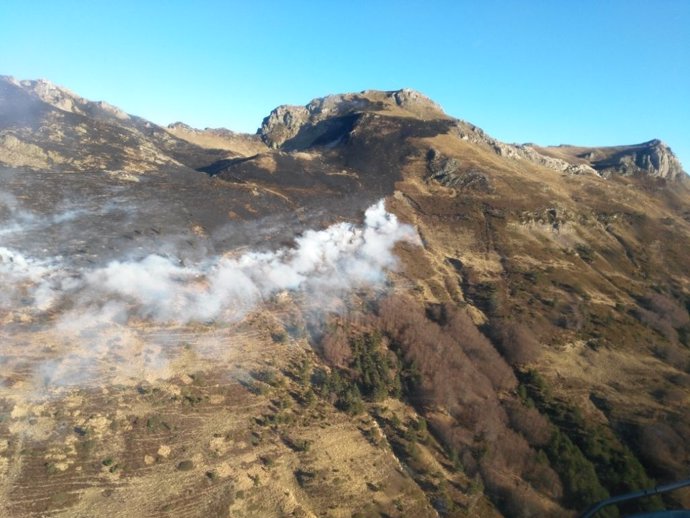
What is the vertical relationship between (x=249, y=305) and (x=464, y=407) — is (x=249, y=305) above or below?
above

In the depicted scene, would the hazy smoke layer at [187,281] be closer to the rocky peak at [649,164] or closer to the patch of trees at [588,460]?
the patch of trees at [588,460]

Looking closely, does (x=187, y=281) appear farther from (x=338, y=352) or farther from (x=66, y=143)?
(x=66, y=143)

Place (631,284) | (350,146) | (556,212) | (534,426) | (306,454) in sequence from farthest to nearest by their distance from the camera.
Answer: (350,146) < (556,212) < (631,284) < (534,426) < (306,454)

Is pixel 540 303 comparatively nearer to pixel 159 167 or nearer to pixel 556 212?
pixel 556 212

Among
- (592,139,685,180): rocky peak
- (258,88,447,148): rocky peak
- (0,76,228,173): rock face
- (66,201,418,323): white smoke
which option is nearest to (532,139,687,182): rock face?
(592,139,685,180): rocky peak

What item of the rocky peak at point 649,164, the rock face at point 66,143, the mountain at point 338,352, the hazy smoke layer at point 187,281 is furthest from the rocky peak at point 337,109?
the hazy smoke layer at point 187,281

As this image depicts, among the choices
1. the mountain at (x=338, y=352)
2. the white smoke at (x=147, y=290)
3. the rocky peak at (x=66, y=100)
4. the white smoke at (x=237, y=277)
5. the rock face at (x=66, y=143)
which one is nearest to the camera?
the mountain at (x=338, y=352)

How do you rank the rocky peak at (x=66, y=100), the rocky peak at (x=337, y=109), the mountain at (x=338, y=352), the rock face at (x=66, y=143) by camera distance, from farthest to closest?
the rocky peak at (x=337, y=109) < the rocky peak at (x=66, y=100) < the rock face at (x=66, y=143) < the mountain at (x=338, y=352)

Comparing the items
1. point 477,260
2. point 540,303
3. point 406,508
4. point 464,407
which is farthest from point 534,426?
point 477,260

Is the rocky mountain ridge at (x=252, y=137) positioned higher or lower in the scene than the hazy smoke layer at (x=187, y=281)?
higher

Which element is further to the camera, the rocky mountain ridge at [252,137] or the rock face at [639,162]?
the rock face at [639,162]
